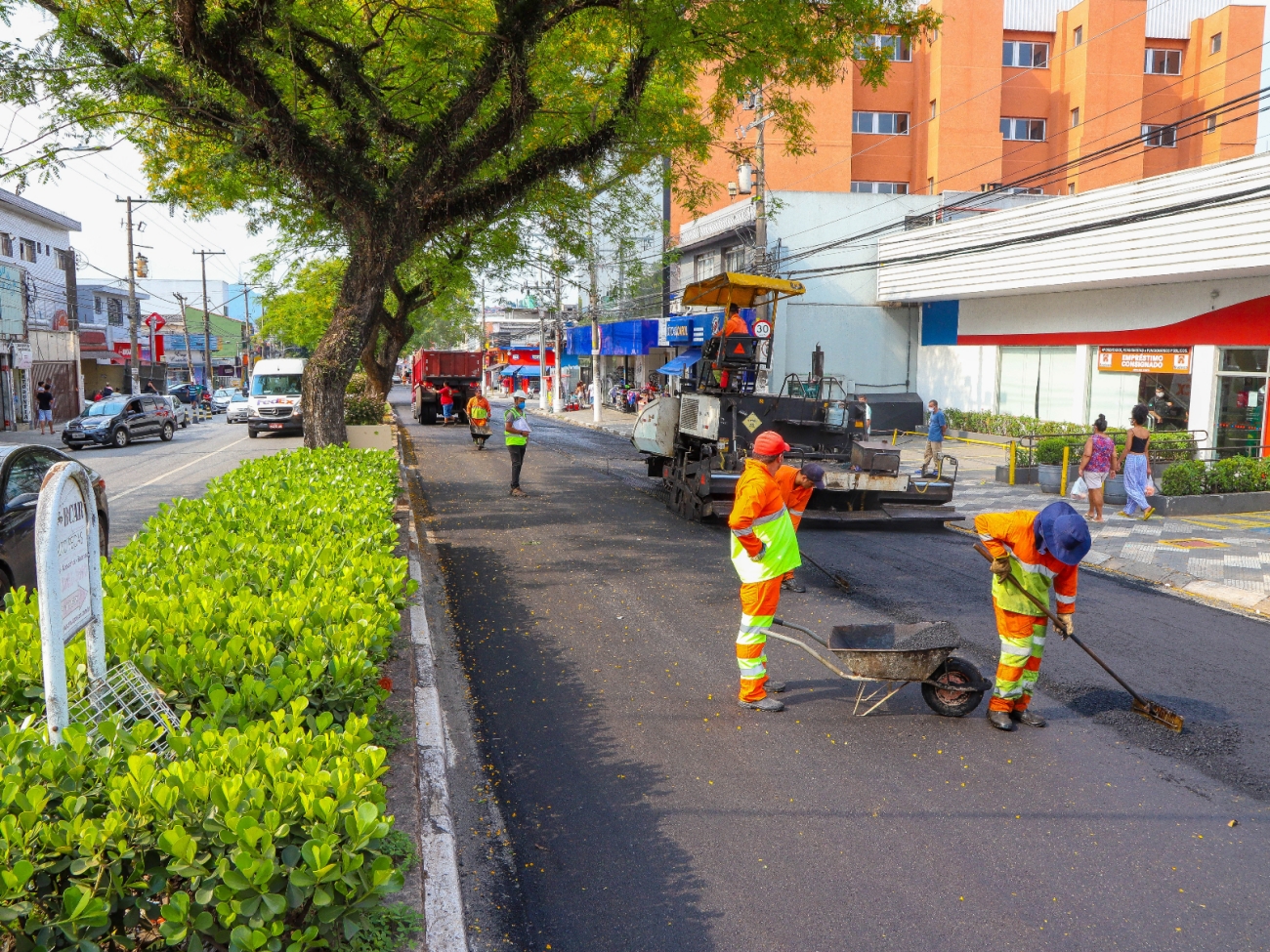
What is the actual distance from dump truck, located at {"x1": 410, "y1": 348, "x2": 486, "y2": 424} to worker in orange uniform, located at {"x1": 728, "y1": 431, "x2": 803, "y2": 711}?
30.7 meters

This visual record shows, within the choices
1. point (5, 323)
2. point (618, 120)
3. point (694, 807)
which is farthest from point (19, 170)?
point (5, 323)

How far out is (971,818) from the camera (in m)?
4.87

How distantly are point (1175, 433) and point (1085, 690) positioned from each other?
13974mm

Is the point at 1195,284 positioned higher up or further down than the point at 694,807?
higher up

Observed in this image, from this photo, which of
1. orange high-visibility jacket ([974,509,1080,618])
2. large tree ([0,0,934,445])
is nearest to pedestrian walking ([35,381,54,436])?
large tree ([0,0,934,445])

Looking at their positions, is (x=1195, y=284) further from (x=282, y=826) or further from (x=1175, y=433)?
(x=282, y=826)

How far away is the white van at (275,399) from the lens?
3114 centimetres

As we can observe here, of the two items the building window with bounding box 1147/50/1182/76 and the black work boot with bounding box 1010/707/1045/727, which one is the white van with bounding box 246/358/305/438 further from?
the building window with bounding box 1147/50/1182/76

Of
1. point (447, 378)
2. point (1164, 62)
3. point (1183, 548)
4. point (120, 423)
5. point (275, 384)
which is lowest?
point (1183, 548)

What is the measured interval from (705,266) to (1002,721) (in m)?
33.9

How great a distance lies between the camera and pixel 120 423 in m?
28.3

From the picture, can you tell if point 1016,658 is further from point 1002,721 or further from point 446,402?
point 446,402

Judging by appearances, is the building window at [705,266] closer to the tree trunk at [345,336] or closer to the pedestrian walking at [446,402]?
the pedestrian walking at [446,402]

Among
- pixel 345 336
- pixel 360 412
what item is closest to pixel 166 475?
pixel 360 412
